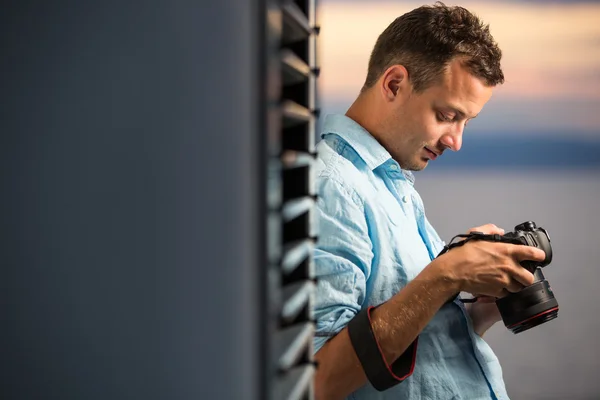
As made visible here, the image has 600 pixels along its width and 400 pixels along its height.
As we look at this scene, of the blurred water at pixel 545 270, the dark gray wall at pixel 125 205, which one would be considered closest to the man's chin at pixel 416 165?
the dark gray wall at pixel 125 205

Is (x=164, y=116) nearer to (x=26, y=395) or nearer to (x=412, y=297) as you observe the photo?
(x=26, y=395)

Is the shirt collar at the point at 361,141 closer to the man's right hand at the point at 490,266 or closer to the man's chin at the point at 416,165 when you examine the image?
the man's chin at the point at 416,165

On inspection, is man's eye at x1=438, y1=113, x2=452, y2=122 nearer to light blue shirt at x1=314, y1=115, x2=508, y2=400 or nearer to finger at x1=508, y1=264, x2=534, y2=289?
light blue shirt at x1=314, y1=115, x2=508, y2=400

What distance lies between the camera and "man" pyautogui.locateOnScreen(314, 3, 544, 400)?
39.8 inches

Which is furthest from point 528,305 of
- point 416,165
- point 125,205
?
point 125,205

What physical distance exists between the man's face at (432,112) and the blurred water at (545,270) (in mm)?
1437

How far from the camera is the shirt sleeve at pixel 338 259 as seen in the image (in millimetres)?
1017

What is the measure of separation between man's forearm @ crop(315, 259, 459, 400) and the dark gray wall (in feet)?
2.38

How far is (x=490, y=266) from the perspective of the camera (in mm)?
1092

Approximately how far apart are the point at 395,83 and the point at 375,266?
0.38 m

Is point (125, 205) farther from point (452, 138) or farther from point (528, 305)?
point (452, 138)

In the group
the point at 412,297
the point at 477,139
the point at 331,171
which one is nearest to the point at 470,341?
the point at 412,297

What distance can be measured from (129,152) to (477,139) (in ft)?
8.44

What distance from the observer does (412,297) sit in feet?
3.33
